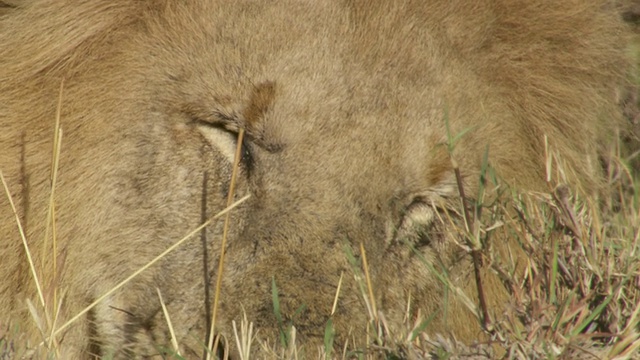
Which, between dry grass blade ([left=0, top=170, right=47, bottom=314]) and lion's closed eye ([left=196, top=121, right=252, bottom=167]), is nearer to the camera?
dry grass blade ([left=0, top=170, right=47, bottom=314])

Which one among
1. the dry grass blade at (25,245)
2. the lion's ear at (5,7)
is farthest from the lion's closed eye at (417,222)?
the lion's ear at (5,7)

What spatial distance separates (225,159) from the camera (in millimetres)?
3086

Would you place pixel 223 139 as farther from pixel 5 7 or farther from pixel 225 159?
pixel 5 7

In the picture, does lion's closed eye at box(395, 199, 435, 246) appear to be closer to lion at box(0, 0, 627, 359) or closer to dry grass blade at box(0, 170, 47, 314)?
lion at box(0, 0, 627, 359)

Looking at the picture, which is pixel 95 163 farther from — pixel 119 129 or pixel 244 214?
pixel 244 214

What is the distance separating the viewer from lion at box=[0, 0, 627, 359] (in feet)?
9.69

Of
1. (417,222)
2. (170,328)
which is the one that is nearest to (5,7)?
(170,328)

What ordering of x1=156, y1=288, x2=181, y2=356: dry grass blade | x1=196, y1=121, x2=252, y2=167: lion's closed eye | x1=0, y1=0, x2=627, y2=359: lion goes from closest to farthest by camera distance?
x1=156, y1=288, x2=181, y2=356: dry grass blade
x1=0, y1=0, x2=627, y2=359: lion
x1=196, y1=121, x2=252, y2=167: lion's closed eye

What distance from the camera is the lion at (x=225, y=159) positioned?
295cm

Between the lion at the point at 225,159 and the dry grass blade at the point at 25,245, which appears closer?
the dry grass blade at the point at 25,245

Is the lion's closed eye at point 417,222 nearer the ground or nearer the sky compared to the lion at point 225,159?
nearer the ground

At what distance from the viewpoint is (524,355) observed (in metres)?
2.40

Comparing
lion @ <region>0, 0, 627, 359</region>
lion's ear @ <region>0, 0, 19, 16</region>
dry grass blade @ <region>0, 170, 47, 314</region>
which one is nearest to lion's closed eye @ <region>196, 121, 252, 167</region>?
lion @ <region>0, 0, 627, 359</region>

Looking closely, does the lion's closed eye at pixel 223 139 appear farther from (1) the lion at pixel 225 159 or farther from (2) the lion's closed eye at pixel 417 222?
(2) the lion's closed eye at pixel 417 222
